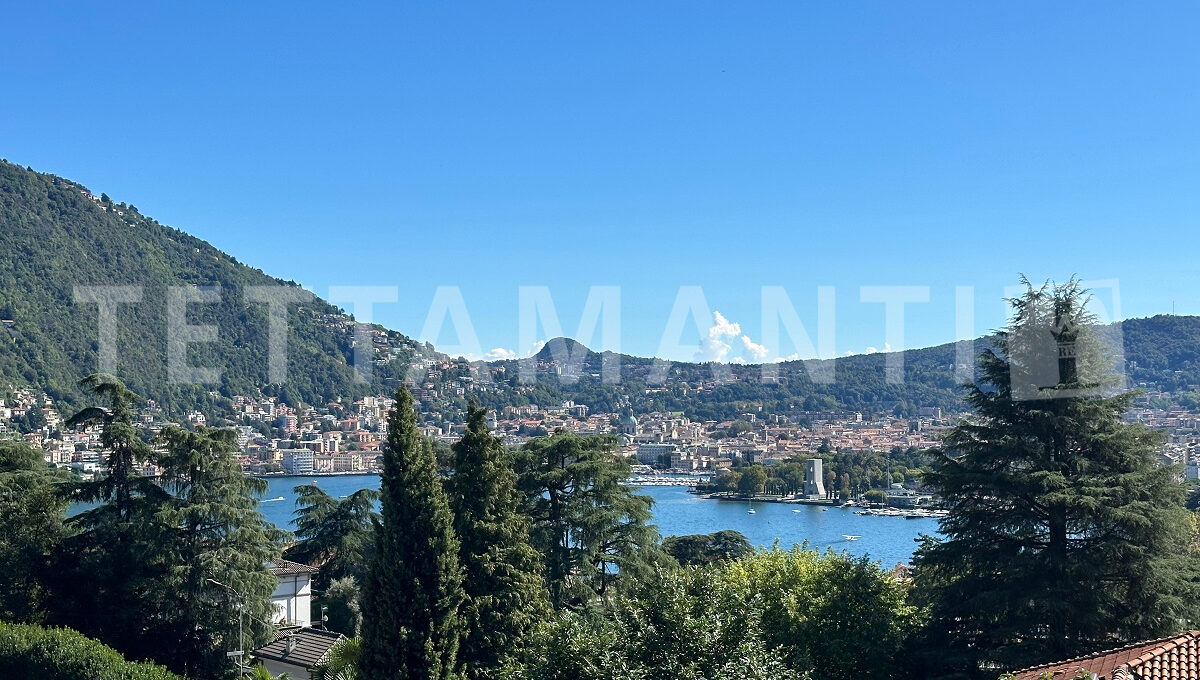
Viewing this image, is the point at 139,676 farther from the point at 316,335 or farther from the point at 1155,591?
the point at 316,335

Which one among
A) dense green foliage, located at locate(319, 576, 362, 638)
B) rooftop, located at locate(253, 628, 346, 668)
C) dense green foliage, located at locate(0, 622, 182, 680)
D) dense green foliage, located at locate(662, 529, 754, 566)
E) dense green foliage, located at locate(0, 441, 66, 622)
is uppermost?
dense green foliage, located at locate(0, 441, 66, 622)

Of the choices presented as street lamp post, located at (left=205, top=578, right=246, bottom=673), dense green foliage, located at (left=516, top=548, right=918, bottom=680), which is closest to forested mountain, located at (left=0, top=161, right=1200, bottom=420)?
dense green foliage, located at (left=516, top=548, right=918, bottom=680)

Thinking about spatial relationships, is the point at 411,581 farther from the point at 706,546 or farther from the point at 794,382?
the point at 794,382

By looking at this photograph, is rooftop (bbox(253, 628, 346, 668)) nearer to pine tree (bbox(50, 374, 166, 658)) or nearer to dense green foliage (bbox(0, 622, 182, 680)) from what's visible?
pine tree (bbox(50, 374, 166, 658))

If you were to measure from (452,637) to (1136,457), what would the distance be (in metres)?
6.22

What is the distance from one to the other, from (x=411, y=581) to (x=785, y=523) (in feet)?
157

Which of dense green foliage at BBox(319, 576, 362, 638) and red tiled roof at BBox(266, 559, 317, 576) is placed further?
dense green foliage at BBox(319, 576, 362, 638)

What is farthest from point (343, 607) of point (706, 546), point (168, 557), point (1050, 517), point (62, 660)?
point (706, 546)

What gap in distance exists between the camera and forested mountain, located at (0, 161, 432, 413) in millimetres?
79562

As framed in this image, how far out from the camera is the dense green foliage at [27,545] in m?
11.7

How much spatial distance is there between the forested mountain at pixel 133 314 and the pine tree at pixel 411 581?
7259 cm

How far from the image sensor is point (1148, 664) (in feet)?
18.4

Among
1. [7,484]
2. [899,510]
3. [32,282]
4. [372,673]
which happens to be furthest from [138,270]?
[372,673]

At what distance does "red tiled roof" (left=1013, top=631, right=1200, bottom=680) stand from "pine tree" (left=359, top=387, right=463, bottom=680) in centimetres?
488
